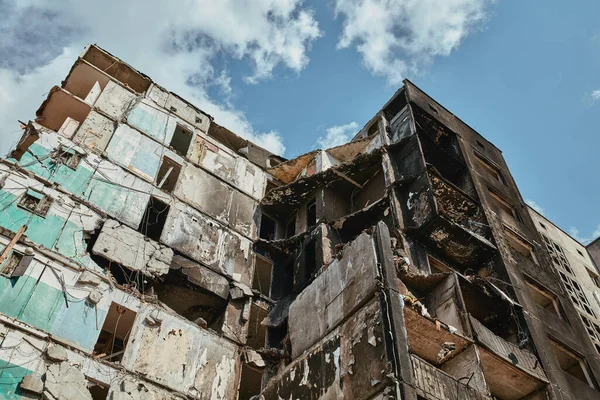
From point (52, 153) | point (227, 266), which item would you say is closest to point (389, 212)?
point (227, 266)

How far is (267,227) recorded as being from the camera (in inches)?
1069

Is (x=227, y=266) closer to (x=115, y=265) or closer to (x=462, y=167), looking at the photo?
(x=115, y=265)

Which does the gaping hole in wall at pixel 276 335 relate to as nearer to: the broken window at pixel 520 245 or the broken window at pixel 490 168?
the broken window at pixel 520 245

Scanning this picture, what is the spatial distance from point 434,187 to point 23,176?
16080mm

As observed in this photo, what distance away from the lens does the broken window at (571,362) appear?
19.3 m

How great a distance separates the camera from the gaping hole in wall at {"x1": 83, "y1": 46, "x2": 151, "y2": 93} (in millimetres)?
25844

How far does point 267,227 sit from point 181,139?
6.51 meters

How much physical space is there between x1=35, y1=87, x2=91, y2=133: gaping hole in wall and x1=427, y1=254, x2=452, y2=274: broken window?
1598cm

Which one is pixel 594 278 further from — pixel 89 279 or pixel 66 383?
pixel 66 383

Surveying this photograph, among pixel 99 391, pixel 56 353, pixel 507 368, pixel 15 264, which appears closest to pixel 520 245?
pixel 507 368

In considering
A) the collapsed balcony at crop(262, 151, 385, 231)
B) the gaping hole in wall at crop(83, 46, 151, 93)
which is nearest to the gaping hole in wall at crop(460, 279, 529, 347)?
the collapsed balcony at crop(262, 151, 385, 231)

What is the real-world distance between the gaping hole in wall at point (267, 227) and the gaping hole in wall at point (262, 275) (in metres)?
2.75

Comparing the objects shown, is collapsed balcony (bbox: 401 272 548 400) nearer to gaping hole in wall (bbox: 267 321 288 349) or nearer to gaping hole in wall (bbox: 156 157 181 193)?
gaping hole in wall (bbox: 267 321 288 349)

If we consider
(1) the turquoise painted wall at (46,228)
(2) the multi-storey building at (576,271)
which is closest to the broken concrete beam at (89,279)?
(1) the turquoise painted wall at (46,228)
